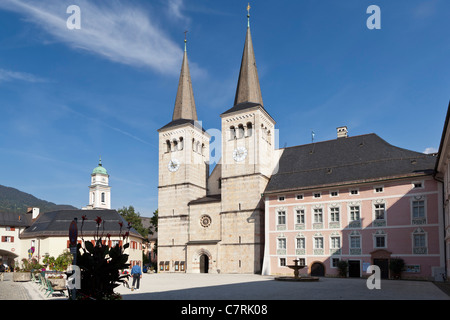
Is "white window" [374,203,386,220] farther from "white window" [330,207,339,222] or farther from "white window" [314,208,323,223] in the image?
"white window" [314,208,323,223]

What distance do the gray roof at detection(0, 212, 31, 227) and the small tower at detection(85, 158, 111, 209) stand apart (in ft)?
145

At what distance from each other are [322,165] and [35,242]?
40630mm

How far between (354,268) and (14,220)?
51.0 metres

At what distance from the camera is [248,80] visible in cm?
5359

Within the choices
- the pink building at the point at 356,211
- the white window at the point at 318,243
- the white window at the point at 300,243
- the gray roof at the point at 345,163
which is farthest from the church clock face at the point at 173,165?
the white window at the point at 318,243

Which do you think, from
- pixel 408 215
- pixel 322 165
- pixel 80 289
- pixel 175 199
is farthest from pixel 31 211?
pixel 80 289

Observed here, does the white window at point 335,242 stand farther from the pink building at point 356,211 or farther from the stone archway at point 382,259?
the stone archway at point 382,259

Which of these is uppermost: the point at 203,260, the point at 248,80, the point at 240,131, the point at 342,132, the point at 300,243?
the point at 248,80

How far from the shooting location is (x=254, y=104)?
5144cm

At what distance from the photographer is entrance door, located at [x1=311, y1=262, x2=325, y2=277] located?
40.6 metres

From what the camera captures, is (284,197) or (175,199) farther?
(175,199)

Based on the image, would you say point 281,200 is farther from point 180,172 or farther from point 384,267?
point 180,172

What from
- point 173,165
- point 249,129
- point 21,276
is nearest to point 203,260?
point 173,165
